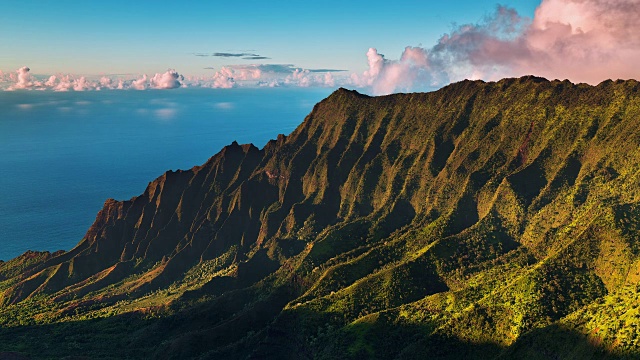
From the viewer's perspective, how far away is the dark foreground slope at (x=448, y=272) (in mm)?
108062

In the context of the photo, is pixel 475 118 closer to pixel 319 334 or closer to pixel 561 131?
pixel 561 131

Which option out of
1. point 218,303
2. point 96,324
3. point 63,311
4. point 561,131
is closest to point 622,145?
point 561,131

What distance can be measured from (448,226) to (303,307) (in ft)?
187

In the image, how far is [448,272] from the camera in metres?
136

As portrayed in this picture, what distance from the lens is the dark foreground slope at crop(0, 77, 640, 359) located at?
4254 inches

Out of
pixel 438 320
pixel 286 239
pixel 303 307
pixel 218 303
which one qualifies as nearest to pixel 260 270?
pixel 286 239

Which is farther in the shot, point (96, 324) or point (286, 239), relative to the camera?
point (286, 239)

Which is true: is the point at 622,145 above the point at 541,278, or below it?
above

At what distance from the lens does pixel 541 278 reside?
114m

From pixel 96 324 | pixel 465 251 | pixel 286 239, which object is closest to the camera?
pixel 465 251

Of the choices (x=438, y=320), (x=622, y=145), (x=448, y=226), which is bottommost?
(x=438, y=320)

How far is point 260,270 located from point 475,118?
340 feet

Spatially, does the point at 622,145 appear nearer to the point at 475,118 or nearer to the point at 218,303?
the point at 475,118

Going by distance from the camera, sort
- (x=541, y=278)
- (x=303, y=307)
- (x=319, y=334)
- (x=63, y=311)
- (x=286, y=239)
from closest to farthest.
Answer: (x=541, y=278) → (x=319, y=334) → (x=303, y=307) → (x=63, y=311) → (x=286, y=239)
